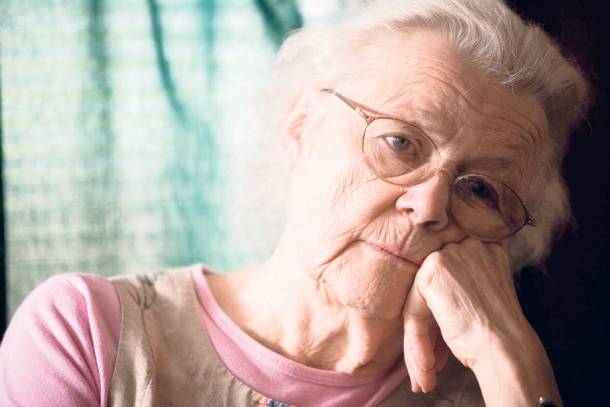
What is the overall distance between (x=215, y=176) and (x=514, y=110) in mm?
1035

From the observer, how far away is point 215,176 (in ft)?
7.22

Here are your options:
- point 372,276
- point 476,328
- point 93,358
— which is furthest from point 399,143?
point 93,358

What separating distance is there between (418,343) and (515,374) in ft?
0.77

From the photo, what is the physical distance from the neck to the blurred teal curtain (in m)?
0.58

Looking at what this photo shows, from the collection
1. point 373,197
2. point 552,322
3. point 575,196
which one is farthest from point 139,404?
point 575,196

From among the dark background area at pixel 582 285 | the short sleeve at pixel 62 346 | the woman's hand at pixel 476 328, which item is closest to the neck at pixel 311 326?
the woman's hand at pixel 476 328

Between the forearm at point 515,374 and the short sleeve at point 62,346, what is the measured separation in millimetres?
863

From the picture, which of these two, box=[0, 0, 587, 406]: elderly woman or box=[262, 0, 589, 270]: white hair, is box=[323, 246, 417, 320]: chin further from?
box=[262, 0, 589, 270]: white hair

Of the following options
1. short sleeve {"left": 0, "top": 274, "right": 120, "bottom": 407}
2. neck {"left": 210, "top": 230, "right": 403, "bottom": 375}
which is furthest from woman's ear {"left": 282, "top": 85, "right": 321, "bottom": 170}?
short sleeve {"left": 0, "top": 274, "right": 120, "bottom": 407}

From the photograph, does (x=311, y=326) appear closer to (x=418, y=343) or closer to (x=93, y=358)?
(x=418, y=343)

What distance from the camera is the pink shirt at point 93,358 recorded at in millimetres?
1426

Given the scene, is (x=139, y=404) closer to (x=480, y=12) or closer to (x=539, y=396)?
(x=539, y=396)

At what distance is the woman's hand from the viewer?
4.73ft

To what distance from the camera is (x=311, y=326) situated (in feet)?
5.47
